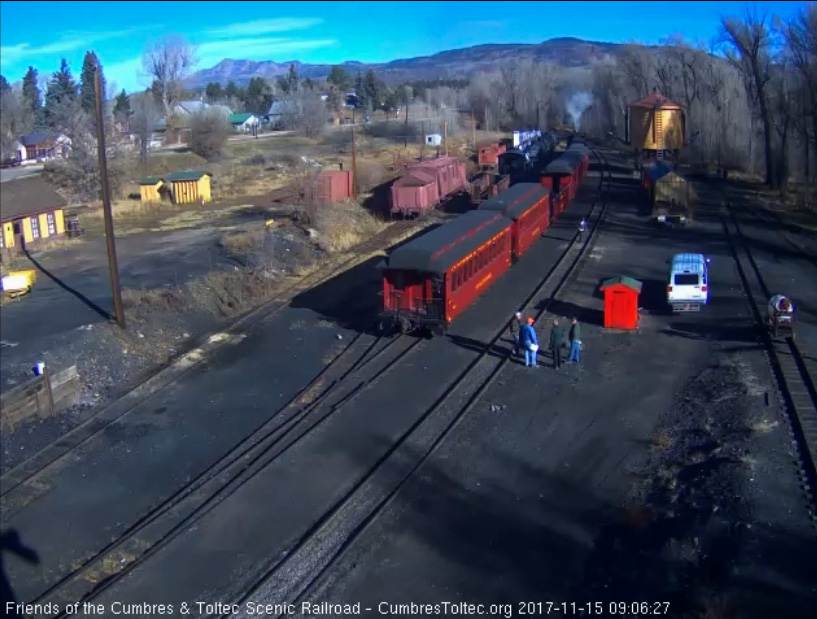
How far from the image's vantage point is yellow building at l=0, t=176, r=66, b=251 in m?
35.0

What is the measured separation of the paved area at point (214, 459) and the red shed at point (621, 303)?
3.07 m

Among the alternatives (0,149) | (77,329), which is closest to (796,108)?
(77,329)

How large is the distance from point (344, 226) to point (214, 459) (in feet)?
75.8

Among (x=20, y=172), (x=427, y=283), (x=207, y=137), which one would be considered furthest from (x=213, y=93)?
(x=427, y=283)

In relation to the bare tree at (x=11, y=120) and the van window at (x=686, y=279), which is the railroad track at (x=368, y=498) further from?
the bare tree at (x=11, y=120)

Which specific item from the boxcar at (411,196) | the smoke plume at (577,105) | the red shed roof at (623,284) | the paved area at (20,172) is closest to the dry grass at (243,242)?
the boxcar at (411,196)

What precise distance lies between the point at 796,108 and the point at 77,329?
44540 mm

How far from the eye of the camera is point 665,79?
74.8 m

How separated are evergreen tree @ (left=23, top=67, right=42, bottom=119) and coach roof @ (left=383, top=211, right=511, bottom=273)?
3981 inches

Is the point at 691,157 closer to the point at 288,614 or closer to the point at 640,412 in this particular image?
the point at 640,412

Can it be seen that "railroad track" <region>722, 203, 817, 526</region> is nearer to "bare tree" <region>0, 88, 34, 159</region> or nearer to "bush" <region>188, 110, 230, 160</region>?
"bush" <region>188, 110, 230, 160</region>

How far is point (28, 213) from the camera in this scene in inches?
1423

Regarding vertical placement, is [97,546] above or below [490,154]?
below

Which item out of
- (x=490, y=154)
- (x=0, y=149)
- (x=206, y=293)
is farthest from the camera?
(x=0, y=149)
